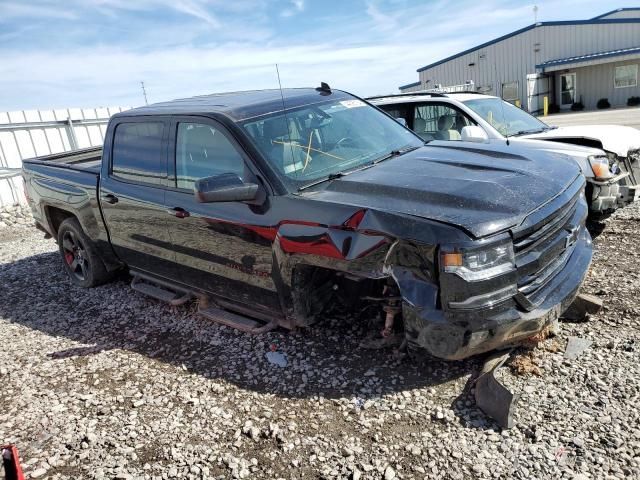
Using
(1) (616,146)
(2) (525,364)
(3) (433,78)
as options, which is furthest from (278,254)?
(3) (433,78)

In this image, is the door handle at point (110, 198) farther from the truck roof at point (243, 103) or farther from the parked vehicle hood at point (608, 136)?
the parked vehicle hood at point (608, 136)

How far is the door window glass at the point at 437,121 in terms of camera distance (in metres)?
6.56

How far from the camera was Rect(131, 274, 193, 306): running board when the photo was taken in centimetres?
461

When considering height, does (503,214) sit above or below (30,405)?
above

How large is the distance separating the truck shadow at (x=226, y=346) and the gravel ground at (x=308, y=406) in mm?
15

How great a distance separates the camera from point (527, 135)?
6289 millimetres

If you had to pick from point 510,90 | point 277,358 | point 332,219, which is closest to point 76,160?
point 277,358

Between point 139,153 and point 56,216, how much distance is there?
88.2 inches

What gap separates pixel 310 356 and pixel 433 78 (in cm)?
3754

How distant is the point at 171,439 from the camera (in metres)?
3.04

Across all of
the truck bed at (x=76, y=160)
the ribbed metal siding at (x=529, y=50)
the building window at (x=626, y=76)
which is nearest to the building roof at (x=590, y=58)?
the ribbed metal siding at (x=529, y=50)

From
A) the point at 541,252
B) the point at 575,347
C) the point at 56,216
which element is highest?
the point at 56,216

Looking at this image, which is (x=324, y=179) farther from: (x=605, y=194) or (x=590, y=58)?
(x=590, y=58)

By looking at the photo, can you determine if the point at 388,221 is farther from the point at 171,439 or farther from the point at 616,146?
the point at 616,146
